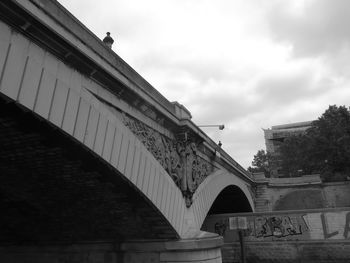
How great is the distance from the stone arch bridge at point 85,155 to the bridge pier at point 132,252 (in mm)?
A: 25

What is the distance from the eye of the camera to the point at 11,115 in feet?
15.8

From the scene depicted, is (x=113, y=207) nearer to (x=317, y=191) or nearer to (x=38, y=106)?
(x=38, y=106)

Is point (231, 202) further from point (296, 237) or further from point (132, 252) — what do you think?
point (132, 252)

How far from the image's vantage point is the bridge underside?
214 inches

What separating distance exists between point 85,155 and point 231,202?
2087 cm

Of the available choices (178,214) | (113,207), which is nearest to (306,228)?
(178,214)

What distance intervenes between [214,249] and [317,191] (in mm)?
29809

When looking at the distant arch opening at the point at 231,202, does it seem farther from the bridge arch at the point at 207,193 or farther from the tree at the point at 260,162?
the tree at the point at 260,162

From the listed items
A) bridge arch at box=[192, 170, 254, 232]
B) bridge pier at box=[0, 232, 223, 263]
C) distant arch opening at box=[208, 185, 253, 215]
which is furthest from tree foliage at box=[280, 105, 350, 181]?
bridge pier at box=[0, 232, 223, 263]

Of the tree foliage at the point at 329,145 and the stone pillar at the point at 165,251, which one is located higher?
the tree foliage at the point at 329,145

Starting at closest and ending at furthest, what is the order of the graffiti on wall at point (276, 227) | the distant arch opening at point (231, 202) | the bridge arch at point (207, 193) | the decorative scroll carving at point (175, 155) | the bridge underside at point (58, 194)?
the bridge underside at point (58, 194), the decorative scroll carving at point (175, 155), the bridge arch at point (207, 193), the graffiti on wall at point (276, 227), the distant arch opening at point (231, 202)

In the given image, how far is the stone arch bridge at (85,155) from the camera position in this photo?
15.7ft

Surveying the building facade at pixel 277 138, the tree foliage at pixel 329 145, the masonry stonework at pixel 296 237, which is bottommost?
→ the masonry stonework at pixel 296 237

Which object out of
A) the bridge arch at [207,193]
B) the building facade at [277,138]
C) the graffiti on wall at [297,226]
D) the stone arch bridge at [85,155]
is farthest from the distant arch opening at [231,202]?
the building facade at [277,138]
